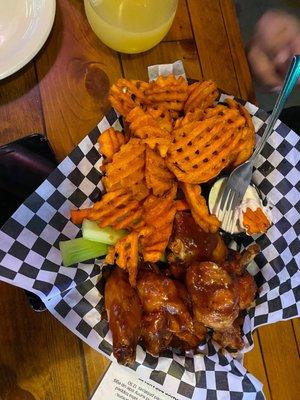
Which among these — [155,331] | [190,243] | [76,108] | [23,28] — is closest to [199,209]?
[190,243]

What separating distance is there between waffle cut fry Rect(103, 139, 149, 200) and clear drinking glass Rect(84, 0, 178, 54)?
0.30 meters

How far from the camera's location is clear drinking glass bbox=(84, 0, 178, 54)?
1355 mm

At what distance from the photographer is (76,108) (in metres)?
1.44

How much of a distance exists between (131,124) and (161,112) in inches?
3.7

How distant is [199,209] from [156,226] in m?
0.12

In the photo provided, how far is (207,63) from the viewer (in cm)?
155

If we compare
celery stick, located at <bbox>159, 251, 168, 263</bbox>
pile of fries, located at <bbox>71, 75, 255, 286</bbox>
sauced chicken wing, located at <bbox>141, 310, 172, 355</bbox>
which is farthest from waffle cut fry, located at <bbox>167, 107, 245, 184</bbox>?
sauced chicken wing, located at <bbox>141, 310, 172, 355</bbox>

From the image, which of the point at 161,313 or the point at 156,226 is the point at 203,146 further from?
the point at 161,313

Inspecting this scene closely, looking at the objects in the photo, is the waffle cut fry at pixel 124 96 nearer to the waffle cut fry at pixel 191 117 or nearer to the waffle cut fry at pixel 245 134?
the waffle cut fry at pixel 191 117

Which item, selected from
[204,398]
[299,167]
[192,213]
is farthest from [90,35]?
[204,398]

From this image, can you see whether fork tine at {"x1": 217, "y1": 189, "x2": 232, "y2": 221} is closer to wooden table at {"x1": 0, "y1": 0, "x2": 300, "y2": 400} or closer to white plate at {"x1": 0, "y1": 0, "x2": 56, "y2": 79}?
wooden table at {"x1": 0, "y1": 0, "x2": 300, "y2": 400}

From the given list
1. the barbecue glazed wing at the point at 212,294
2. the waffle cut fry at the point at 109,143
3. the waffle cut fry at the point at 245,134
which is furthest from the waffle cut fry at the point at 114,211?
the waffle cut fry at the point at 245,134

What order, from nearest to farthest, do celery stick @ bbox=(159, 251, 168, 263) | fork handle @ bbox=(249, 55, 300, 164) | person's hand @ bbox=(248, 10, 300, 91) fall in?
fork handle @ bbox=(249, 55, 300, 164), celery stick @ bbox=(159, 251, 168, 263), person's hand @ bbox=(248, 10, 300, 91)

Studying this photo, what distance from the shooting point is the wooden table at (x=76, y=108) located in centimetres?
130
